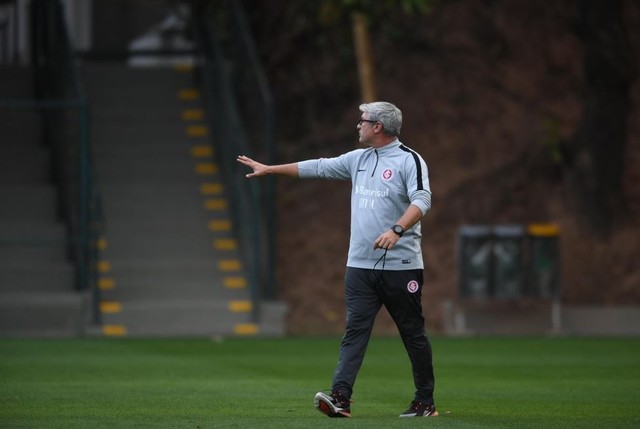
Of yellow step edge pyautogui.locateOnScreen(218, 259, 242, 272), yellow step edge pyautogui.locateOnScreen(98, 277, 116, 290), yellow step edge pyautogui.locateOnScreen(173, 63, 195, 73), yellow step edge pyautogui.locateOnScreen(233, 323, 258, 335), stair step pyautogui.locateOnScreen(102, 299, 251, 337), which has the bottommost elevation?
yellow step edge pyautogui.locateOnScreen(233, 323, 258, 335)

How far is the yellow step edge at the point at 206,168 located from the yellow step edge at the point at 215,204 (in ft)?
2.14

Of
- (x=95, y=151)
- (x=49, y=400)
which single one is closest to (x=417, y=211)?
(x=49, y=400)

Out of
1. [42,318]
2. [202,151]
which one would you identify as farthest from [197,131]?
[42,318]

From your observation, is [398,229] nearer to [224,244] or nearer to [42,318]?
[42,318]

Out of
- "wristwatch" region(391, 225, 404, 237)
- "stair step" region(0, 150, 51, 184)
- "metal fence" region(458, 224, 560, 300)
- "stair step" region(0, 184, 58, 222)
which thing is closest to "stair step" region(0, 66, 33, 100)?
"stair step" region(0, 150, 51, 184)

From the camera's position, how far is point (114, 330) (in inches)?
806

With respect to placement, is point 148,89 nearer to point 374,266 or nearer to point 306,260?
point 306,260

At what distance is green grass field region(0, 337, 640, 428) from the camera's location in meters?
9.77

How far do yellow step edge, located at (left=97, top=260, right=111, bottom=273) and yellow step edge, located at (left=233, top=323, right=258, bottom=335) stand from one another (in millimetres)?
2557

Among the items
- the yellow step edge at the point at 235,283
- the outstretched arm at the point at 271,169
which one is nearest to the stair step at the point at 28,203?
the yellow step edge at the point at 235,283

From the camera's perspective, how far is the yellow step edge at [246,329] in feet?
68.1

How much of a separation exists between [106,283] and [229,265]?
1909 mm

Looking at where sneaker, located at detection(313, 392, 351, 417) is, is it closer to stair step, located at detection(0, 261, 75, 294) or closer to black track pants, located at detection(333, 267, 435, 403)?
black track pants, located at detection(333, 267, 435, 403)

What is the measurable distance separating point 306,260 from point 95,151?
4.02 metres
